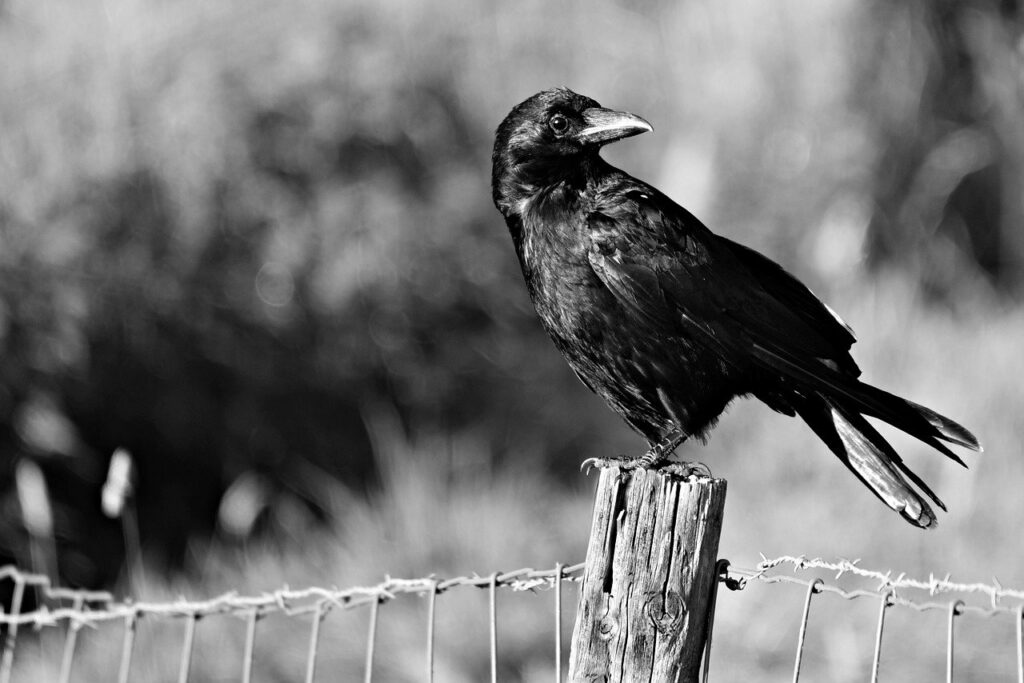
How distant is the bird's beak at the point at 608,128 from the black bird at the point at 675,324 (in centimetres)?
19

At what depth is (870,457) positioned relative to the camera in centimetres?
345

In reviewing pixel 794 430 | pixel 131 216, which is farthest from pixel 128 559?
pixel 794 430

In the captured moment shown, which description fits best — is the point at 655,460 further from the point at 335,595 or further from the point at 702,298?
the point at 335,595

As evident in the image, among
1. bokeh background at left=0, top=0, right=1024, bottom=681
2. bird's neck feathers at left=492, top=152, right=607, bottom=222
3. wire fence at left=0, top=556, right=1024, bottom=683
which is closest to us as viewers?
wire fence at left=0, top=556, right=1024, bottom=683

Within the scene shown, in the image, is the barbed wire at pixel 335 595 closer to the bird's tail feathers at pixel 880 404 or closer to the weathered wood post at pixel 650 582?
the weathered wood post at pixel 650 582

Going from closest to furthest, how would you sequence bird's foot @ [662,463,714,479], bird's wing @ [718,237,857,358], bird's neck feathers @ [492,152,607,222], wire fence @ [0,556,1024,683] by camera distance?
wire fence @ [0,556,1024,683]
bird's foot @ [662,463,714,479]
bird's wing @ [718,237,857,358]
bird's neck feathers @ [492,152,607,222]

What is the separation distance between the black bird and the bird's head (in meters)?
0.10

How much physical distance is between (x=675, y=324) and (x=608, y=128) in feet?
2.26

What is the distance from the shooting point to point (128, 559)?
22.4 ft

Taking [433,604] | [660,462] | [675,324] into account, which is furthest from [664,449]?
[433,604]

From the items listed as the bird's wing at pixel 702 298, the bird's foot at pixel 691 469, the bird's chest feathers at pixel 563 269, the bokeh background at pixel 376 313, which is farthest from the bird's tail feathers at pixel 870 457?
the bokeh background at pixel 376 313

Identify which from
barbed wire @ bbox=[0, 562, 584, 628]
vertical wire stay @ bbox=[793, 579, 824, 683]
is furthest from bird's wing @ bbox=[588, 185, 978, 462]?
vertical wire stay @ bbox=[793, 579, 824, 683]

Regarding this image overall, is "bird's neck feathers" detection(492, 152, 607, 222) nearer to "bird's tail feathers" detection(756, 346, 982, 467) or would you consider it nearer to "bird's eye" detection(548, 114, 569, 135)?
"bird's eye" detection(548, 114, 569, 135)

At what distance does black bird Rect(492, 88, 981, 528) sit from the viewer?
3.51 metres
